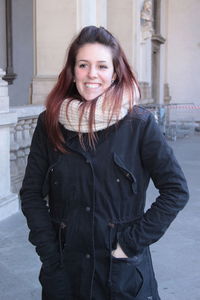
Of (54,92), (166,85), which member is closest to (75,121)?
(54,92)

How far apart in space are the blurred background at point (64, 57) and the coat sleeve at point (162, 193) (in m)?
→ 1.21

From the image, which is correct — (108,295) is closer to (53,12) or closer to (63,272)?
(63,272)

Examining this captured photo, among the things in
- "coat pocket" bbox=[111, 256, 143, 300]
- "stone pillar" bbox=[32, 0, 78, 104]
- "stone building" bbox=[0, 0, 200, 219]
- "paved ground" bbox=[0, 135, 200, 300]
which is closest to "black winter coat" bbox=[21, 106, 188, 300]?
"coat pocket" bbox=[111, 256, 143, 300]

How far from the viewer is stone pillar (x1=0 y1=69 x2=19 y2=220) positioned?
17.6ft

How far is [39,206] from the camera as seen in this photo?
2.03m

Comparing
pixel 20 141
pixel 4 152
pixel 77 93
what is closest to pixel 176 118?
pixel 20 141

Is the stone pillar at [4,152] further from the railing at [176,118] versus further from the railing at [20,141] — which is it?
the railing at [176,118]

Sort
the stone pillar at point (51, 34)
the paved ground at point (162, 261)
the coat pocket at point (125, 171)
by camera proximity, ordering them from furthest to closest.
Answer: the stone pillar at point (51, 34), the paved ground at point (162, 261), the coat pocket at point (125, 171)

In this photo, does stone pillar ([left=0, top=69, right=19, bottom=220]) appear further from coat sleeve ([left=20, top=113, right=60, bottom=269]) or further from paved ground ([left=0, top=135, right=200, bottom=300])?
coat sleeve ([left=20, top=113, right=60, bottom=269])

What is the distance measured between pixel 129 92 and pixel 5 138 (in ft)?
12.2

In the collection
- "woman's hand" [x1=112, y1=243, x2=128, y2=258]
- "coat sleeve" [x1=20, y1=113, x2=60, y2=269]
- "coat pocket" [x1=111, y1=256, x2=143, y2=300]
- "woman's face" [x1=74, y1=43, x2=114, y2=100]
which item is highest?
"woman's face" [x1=74, y1=43, x2=114, y2=100]

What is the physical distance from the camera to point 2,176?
17.8 feet

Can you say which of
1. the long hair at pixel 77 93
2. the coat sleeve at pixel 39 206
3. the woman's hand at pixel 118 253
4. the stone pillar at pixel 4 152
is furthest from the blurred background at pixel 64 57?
the woman's hand at pixel 118 253

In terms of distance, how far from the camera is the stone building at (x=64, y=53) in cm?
649
